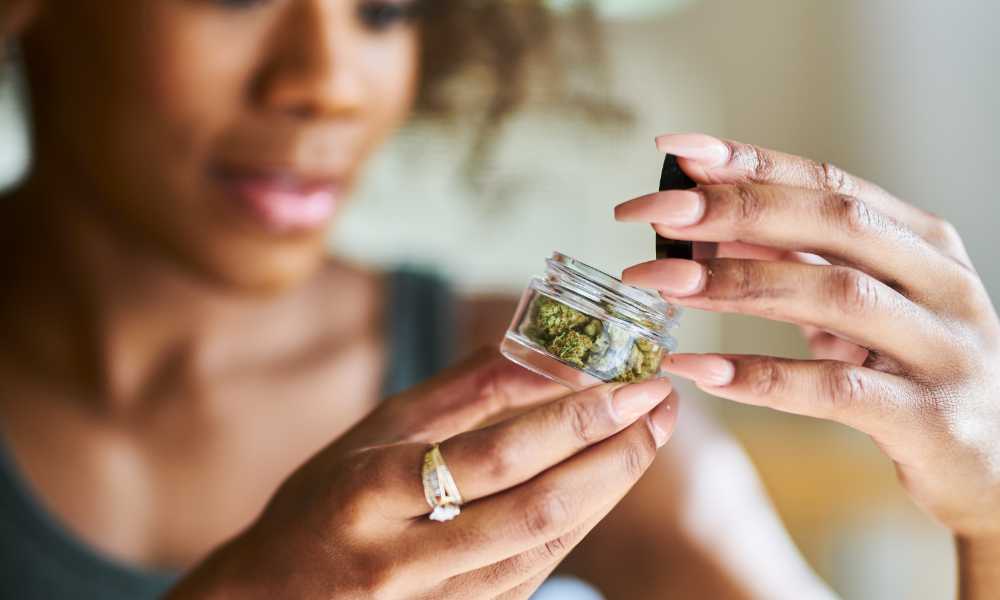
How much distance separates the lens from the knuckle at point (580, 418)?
1.40ft

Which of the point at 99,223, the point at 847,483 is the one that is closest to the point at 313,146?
the point at 99,223

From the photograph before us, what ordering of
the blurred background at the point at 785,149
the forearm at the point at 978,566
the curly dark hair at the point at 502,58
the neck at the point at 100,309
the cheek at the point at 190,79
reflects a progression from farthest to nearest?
the blurred background at the point at 785,149, the curly dark hair at the point at 502,58, the neck at the point at 100,309, the cheek at the point at 190,79, the forearm at the point at 978,566

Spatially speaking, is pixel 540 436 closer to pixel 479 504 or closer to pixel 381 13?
pixel 479 504

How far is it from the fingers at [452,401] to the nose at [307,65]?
0.45 meters

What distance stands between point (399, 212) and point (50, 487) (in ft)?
2.73

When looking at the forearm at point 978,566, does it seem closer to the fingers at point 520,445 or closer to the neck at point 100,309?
the fingers at point 520,445

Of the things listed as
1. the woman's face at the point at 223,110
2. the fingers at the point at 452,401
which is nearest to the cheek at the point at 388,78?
the woman's face at the point at 223,110

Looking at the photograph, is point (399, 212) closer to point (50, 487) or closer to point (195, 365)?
point (195, 365)

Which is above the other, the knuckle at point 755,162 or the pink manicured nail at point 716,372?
the knuckle at point 755,162

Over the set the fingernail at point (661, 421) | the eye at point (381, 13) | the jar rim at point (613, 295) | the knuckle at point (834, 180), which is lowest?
the fingernail at point (661, 421)

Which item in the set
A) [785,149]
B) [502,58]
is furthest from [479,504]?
[785,149]

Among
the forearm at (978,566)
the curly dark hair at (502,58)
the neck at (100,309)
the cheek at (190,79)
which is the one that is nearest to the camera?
the forearm at (978,566)

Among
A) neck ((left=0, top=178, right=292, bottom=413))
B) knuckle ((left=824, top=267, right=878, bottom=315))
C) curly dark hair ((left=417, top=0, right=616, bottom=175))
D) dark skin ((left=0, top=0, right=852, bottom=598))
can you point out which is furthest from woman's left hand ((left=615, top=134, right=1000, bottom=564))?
curly dark hair ((left=417, top=0, right=616, bottom=175))

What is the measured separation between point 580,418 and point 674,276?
0.08m
